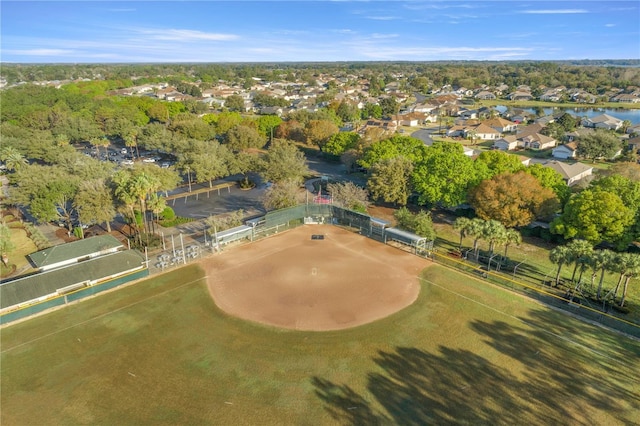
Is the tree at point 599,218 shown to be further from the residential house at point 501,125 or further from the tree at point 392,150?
the residential house at point 501,125

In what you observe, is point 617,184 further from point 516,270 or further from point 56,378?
point 56,378

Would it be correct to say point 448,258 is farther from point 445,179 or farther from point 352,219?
point 445,179

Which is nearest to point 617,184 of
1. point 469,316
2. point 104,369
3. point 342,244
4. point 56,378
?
point 469,316

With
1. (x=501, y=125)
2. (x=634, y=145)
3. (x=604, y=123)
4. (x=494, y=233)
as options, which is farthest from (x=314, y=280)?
(x=604, y=123)

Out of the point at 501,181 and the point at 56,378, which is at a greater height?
the point at 501,181

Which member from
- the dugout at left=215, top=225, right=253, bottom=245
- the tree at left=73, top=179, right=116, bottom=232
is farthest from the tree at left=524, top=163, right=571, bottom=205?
the tree at left=73, top=179, right=116, bottom=232

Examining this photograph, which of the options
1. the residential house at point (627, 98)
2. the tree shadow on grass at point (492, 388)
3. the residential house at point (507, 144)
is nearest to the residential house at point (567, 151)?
the residential house at point (507, 144)
